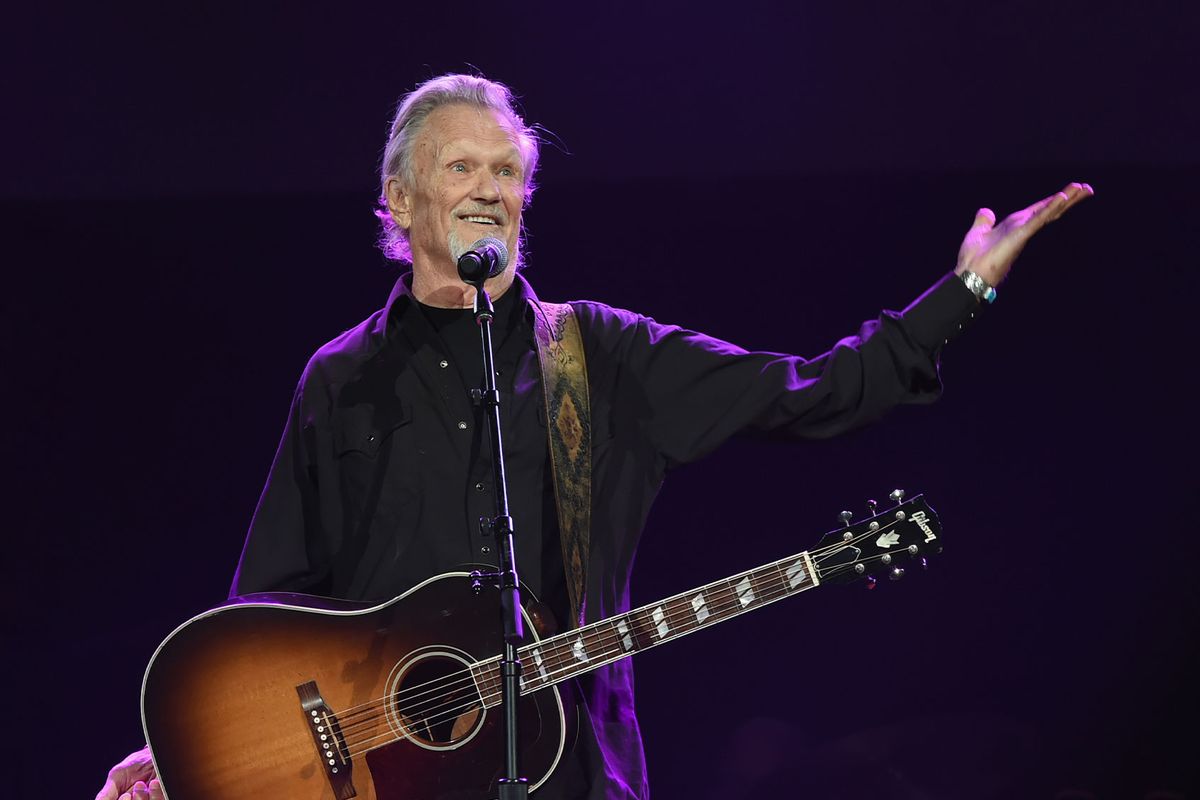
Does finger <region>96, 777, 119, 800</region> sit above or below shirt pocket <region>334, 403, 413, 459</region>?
below

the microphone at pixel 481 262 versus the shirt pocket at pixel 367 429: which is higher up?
the microphone at pixel 481 262

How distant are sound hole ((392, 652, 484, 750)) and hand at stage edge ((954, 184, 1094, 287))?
1401mm

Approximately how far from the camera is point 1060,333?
182 inches

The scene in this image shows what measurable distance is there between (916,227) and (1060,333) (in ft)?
2.28

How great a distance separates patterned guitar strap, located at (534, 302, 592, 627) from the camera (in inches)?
109

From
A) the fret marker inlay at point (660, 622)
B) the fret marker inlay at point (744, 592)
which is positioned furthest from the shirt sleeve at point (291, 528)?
the fret marker inlay at point (744, 592)

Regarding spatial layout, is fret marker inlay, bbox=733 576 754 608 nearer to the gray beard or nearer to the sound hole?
the sound hole

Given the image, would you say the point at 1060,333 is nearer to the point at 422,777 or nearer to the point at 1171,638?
the point at 1171,638

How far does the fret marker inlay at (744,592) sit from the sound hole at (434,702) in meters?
0.62

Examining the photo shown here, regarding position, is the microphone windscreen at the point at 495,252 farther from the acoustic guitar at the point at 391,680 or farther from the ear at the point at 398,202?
the ear at the point at 398,202

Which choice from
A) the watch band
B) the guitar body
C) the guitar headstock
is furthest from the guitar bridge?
the watch band

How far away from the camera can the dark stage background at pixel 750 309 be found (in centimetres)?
448

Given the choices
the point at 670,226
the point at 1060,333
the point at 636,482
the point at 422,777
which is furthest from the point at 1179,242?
the point at 422,777

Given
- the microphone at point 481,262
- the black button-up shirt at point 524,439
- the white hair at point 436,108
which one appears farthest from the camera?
the white hair at point 436,108
